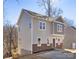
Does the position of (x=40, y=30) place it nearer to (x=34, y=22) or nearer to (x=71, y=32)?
(x=34, y=22)

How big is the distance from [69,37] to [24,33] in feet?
1.39

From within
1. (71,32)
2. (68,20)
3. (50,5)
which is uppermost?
(50,5)

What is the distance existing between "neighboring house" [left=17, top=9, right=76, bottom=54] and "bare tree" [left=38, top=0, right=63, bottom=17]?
42 millimetres

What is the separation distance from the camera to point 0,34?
157 centimetres

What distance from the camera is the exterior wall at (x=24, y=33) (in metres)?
1.59

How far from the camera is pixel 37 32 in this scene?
5.32 ft

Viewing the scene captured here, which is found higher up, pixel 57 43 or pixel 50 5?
pixel 50 5

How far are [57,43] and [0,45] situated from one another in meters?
0.52

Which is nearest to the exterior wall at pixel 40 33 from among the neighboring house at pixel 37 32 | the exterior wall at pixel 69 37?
the neighboring house at pixel 37 32

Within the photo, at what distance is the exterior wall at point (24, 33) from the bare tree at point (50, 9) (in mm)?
182

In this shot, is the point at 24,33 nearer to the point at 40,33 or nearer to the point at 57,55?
the point at 40,33

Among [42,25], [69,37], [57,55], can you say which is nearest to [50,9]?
[42,25]

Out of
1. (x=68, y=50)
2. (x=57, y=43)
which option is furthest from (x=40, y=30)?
(x=68, y=50)

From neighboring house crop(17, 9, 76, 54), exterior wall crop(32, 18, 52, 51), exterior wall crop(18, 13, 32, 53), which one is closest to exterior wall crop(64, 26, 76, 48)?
neighboring house crop(17, 9, 76, 54)
